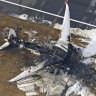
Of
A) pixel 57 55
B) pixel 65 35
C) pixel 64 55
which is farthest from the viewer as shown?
pixel 65 35

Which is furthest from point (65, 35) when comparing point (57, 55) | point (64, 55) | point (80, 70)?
point (80, 70)

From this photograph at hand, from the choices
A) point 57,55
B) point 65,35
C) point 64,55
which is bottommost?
point 57,55

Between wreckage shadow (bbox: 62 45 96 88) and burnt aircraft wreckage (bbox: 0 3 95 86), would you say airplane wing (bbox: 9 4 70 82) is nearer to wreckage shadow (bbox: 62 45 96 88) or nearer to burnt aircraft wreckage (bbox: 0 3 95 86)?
burnt aircraft wreckage (bbox: 0 3 95 86)

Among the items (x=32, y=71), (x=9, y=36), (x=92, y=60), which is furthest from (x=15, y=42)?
(x=92, y=60)

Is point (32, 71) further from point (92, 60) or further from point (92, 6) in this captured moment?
point (92, 6)

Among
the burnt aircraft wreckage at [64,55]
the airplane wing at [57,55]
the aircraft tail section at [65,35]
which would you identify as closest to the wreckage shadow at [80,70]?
the burnt aircraft wreckage at [64,55]

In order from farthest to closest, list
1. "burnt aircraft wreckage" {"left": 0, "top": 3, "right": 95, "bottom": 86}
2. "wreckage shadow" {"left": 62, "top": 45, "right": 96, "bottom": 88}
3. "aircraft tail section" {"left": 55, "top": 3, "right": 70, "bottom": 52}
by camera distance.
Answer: "aircraft tail section" {"left": 55, "top": 3, "right": 70, "bottom": 52}, "wreckage shadow" {"left": 62, "top": 45, "right": 96, "bottom": 88}, "burnt aircraft wreckage" {"left": 0, "top": 3, "right": 95, "bottom": 86}

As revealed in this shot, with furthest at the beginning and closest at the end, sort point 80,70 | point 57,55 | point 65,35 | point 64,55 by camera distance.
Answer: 1. point 65,35
2. point 80,70
3. point 64,55
4. point 57,55

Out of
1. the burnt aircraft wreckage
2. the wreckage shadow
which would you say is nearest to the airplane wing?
the burnt aircraft wreckage

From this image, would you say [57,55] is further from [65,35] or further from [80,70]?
[80,70]

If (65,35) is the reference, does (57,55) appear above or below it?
below

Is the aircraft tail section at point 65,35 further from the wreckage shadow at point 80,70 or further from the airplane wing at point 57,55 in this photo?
the wreckage shadow at point 80,70
